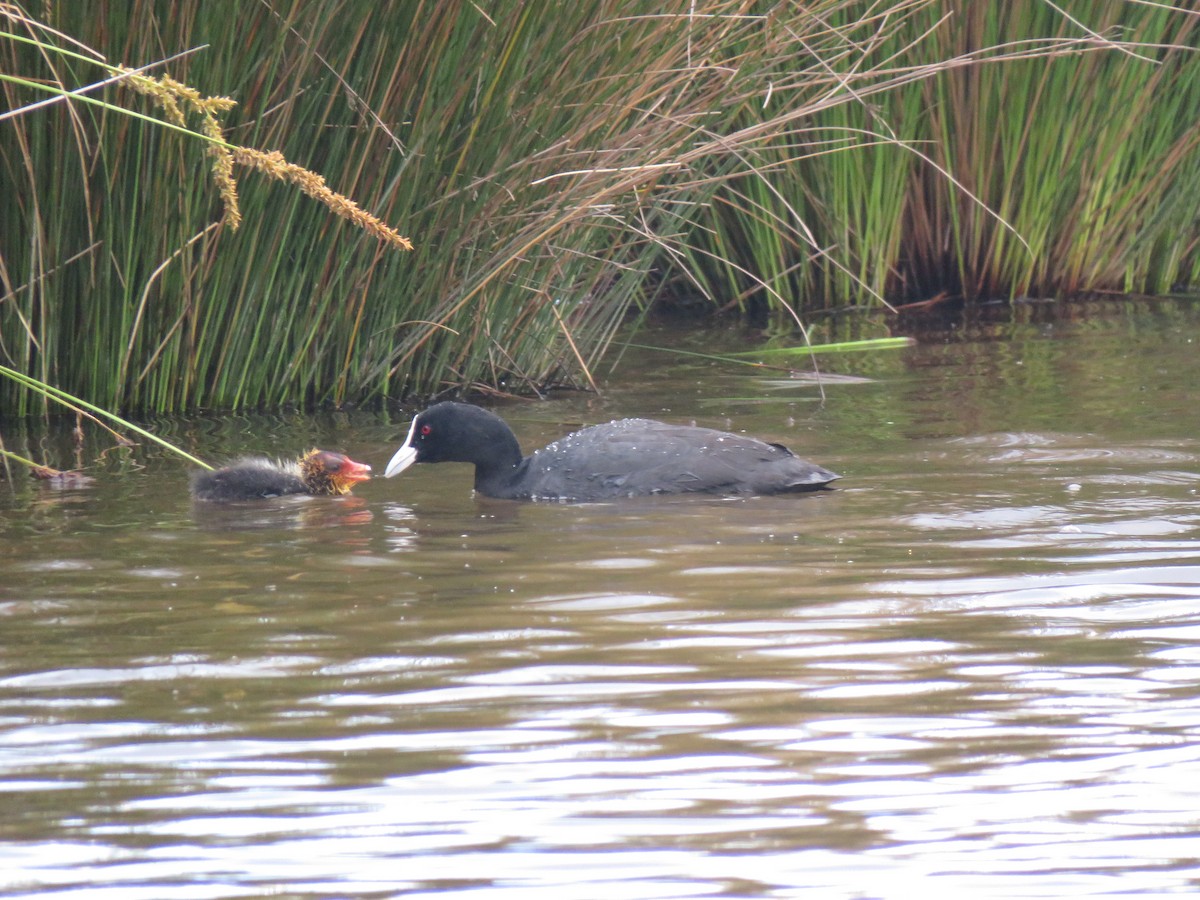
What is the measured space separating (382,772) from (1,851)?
68 cm

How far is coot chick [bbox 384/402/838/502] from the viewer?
6.45 metres

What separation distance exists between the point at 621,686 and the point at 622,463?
2653 millimetres

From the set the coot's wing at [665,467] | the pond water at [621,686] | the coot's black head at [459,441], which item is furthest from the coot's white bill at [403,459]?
the coot's wing at [665,467]

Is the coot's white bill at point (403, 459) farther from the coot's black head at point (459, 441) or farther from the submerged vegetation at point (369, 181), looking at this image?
the submerged vegetation at point (369, 181)

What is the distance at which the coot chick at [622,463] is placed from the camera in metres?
6.45

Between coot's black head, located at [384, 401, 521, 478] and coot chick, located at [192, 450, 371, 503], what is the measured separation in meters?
0.16

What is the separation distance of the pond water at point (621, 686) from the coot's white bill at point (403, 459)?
165 mm

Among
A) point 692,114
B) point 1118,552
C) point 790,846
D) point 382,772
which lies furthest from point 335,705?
point 692,114

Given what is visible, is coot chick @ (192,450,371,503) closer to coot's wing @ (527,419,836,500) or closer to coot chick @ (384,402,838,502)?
coot chick @ (384,402,838,502)

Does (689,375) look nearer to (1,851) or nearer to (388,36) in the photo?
(388,36)

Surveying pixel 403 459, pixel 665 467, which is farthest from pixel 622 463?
pixel 403 459

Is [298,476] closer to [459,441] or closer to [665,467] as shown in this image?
[459,441]

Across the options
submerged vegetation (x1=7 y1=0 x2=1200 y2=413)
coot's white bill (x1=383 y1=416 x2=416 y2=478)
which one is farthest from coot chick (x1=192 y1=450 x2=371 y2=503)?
submerged vegetation (x1=7 y1=0 x2=1200 y2=413)

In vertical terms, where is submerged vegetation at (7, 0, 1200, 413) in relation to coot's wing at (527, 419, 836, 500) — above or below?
above
